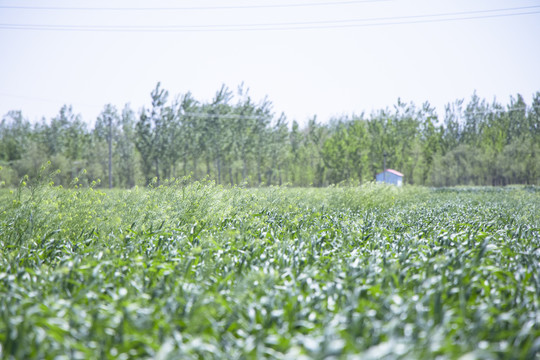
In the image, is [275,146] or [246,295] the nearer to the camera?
[246,295]

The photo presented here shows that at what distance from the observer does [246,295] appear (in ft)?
10.2

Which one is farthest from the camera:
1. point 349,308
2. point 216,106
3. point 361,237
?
point 216,106

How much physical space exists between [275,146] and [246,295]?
45176 mm

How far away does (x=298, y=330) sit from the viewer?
9.11ft

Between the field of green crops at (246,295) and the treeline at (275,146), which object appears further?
the treeline at (275,146)

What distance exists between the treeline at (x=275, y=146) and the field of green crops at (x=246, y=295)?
3457cm

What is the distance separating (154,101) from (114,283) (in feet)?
123

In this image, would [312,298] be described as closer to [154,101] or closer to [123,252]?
[123,252]

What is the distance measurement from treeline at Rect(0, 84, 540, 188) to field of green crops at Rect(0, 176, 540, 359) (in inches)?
1361

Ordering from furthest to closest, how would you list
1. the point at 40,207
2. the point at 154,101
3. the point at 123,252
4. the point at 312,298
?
the point at 154,101 → the point at 40,207 → the point at 123,252 → the point at 312,298

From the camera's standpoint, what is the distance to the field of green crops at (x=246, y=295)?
2273 mm

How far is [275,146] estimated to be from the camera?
4794 cm

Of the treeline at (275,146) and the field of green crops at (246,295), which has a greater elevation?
the treeline at (275,146)

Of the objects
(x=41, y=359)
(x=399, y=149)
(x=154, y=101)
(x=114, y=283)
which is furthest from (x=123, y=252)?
(x=399, y=149)
